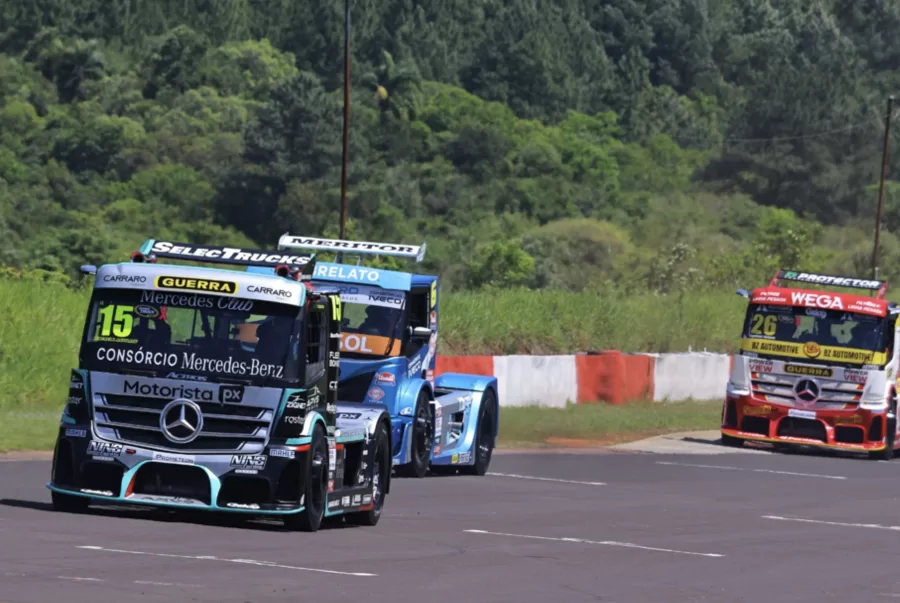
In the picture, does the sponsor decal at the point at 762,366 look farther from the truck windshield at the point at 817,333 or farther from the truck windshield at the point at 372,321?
the truck windshield at the point at 372,321

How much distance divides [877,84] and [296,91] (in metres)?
63.7

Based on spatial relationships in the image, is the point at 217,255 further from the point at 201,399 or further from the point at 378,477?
the point at 378,477

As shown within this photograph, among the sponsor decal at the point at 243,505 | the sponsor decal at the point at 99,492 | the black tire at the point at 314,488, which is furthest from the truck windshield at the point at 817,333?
the sponsor decal at the point at 99,492

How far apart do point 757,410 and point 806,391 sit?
0.84 m

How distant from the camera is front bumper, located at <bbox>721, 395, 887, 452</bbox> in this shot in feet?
94.2

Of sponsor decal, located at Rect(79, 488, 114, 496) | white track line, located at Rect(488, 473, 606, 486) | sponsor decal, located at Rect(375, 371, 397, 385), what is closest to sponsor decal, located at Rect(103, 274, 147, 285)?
sponsor decal, located at Rect(79, 488, 114, 496)

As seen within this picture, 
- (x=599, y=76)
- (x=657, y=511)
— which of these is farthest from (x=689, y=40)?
(x=657, y=511)

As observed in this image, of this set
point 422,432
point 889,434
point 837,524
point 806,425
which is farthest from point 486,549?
point 889,434

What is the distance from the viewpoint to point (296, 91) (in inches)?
3883

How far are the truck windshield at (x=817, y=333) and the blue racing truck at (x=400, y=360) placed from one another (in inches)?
359

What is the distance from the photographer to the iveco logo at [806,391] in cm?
2919

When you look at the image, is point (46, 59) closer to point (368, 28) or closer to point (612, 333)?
point (368, 28)

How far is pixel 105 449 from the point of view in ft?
44.8

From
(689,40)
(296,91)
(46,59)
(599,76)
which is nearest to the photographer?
(296,91)
